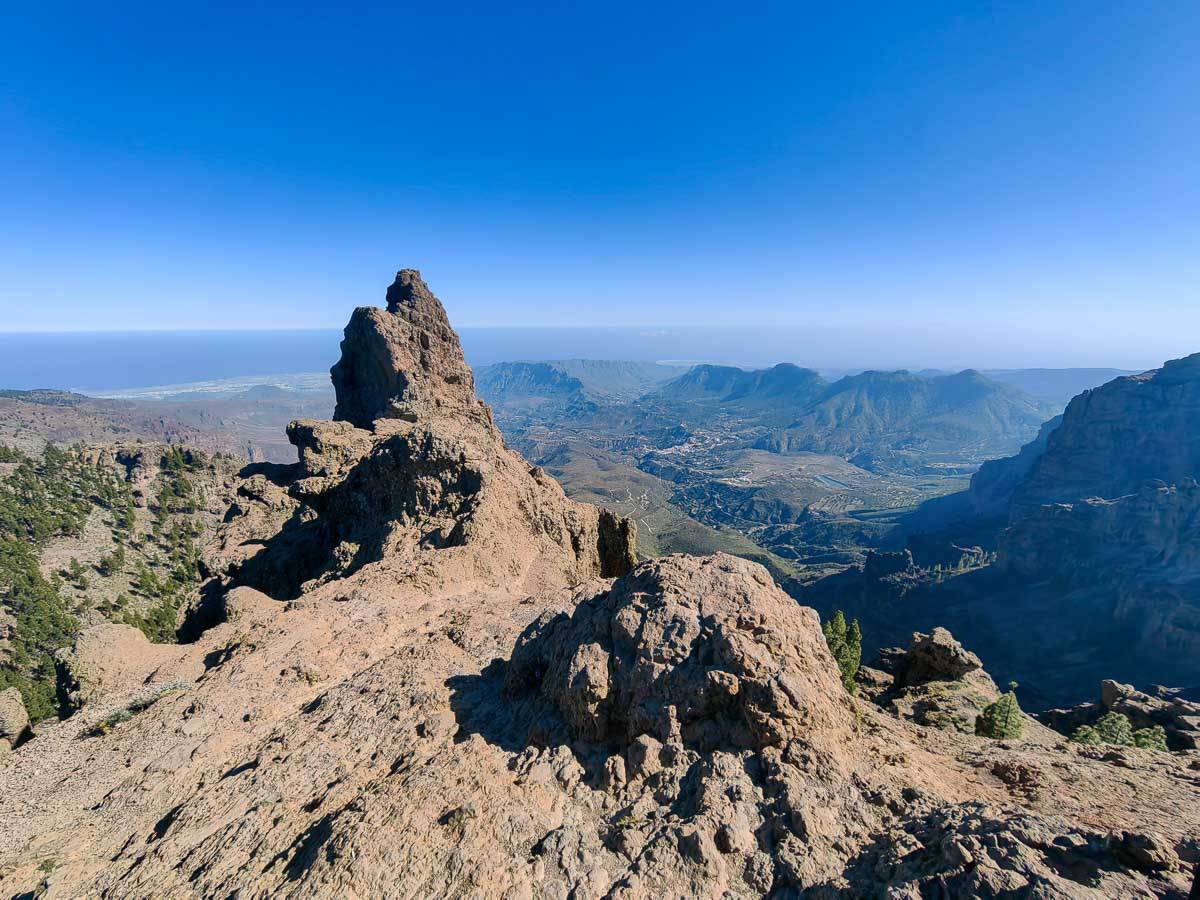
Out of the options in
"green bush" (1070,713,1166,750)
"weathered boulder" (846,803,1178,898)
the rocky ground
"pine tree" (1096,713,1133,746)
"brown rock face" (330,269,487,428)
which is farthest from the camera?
"brown rock face" (330,269,487,428)

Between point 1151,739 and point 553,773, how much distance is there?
3259 centimetres

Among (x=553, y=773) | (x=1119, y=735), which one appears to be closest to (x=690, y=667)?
(x=553, y=773)

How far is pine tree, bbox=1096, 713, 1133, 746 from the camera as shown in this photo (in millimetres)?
26953

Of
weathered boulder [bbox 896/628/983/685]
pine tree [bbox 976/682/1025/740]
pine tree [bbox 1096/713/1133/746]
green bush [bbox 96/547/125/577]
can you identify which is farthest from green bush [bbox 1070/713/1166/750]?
green bush [bbox 96/547/125/577]

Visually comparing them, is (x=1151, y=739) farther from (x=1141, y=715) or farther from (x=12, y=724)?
(x=12, y=724)

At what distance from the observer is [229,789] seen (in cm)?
1369

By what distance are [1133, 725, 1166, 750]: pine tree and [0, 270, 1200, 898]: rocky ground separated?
26.2 ft

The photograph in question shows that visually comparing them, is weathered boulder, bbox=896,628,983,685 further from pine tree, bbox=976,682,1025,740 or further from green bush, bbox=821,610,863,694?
pine tree, bbox=976,682,1025,740

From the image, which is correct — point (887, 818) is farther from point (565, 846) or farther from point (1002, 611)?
point (1002, 611)

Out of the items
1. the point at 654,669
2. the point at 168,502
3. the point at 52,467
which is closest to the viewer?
the point at 654,669

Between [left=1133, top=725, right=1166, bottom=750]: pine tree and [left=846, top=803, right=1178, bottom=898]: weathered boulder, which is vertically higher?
[left=846, top=803, right=1178, bottom=898]: weathered boulder

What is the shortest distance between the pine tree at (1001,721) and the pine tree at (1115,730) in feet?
20.2

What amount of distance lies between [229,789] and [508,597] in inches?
575

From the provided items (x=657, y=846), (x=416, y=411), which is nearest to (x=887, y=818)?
(x=657, y=846)
